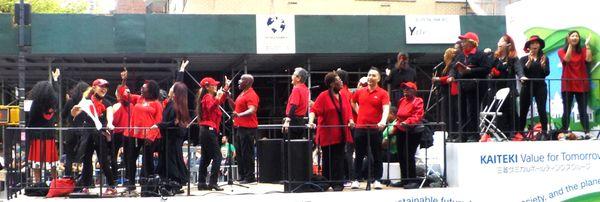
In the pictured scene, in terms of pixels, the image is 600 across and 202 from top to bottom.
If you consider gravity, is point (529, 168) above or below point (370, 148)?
below

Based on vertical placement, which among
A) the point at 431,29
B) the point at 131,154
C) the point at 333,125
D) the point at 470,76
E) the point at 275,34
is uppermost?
the point at 431,29

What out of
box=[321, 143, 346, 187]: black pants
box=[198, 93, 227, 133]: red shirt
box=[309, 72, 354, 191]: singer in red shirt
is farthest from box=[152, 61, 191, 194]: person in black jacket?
box=[321, 143, 346, 187]: black pants

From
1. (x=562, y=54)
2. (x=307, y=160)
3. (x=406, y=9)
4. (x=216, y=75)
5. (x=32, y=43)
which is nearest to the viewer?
(x=307, y=160)

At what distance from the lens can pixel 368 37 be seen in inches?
915

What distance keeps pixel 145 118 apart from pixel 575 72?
5.90 metres

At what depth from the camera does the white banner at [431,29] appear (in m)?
23.3

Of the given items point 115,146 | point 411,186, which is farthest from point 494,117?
point 115,146

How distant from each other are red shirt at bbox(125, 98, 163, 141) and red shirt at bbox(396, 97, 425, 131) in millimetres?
3253

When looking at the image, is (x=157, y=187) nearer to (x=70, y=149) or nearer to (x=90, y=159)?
(x=90, y=159)

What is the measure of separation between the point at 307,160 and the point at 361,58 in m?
15.3

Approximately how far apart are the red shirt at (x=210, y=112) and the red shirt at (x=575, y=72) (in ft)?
15.5

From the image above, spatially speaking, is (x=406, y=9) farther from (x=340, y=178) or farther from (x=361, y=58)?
(x=340, y=178)

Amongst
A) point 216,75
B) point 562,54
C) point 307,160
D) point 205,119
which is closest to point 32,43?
point 216,75

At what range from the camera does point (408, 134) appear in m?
10.5
